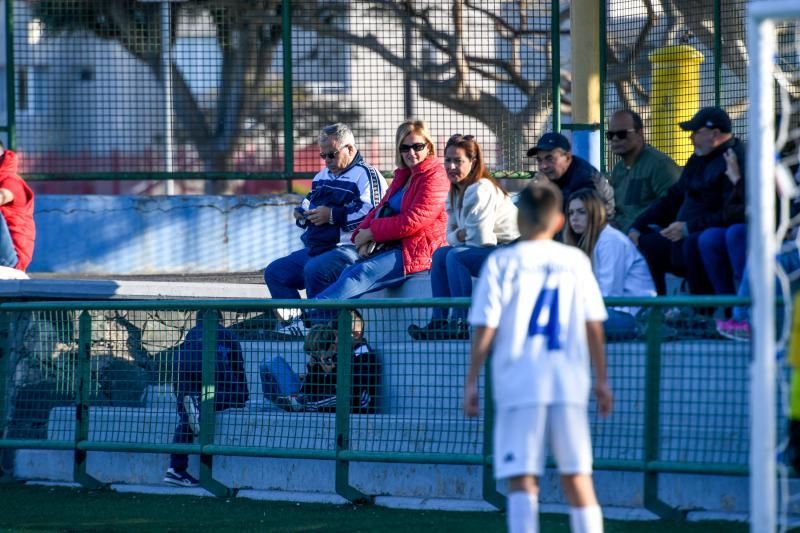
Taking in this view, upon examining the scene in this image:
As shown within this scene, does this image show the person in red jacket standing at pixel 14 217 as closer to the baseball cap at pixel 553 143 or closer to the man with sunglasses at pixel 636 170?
the baseball cap at pixel 553 143

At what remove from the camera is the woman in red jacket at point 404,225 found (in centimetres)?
877

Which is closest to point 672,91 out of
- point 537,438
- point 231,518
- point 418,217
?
point 418,217

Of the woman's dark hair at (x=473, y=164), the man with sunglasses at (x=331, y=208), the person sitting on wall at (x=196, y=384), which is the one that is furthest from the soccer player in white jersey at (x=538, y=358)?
the man with sunglasses at (x=331, y=208)

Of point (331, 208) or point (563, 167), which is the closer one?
point (563, 167)

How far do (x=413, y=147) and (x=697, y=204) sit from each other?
81.9 inches

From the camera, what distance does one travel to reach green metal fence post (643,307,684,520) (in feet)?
21.4

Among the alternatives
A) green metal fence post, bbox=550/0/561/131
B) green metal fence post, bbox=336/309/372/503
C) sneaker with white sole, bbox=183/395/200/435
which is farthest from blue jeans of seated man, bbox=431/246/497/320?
green metal fence post, bbox=550/0/561/131

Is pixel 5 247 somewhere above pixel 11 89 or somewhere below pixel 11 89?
below

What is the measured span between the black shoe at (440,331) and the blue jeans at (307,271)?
1768 mm

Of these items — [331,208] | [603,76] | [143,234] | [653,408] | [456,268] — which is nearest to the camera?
[653,408]

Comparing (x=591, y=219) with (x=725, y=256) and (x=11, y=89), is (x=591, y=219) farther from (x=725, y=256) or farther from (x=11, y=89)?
(x=11, y=89)

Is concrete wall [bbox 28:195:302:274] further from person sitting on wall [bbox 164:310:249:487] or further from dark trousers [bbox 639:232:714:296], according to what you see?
dark trousers [bbox 639:232:714:296]

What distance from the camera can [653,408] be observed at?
6.55m

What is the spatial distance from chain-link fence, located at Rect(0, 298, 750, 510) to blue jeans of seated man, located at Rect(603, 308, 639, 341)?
0.06 ft
